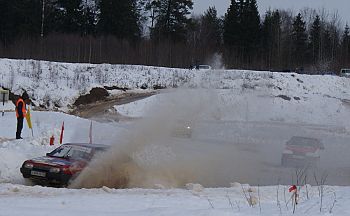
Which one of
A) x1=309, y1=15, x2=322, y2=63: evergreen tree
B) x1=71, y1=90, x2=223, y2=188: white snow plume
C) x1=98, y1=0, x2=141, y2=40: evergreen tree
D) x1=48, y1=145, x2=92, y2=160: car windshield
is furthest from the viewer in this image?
x1=309, y1=15, x2=322, y2=63: evergreen tree

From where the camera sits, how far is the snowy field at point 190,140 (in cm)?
960

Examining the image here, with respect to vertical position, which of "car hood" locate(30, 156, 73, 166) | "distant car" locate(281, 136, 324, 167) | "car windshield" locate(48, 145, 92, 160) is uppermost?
"car windshield" locate(48, 145, 92, 160)

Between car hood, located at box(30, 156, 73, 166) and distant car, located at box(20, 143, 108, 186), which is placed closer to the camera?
distant car, located at box(20, 143, 108, 186)

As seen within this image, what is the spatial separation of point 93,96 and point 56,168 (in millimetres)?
34149

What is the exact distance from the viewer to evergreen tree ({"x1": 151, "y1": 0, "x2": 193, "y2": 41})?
7350cm

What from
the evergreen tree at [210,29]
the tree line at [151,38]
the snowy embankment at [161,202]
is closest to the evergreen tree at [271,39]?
the tree line at [151,38]

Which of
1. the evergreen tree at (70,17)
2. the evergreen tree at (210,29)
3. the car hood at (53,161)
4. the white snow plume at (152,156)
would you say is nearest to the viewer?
the car hood at (53,161)

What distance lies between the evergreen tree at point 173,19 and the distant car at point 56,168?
197ft

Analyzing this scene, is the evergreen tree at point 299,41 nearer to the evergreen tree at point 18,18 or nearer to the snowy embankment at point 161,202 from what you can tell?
the evergreen tree at point 18,18

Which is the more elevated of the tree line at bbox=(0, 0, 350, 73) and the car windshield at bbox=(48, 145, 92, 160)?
the tree line at bbox=(0, 0, 350, 73)

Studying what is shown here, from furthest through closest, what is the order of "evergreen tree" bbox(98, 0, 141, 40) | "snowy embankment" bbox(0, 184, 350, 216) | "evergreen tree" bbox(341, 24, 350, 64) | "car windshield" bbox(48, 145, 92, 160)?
"evergreen tree" bbox(341, 24, 350, 64) < "evergreen tree" bbox(98, 0, 141, 40) < "car windshield" bbox(48, 145, 92, 160) < "snowy embankment" bbox(0, 184, 350, 216)

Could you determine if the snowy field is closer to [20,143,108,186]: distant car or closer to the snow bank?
the snow bank

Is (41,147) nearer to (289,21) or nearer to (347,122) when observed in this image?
(347,122)

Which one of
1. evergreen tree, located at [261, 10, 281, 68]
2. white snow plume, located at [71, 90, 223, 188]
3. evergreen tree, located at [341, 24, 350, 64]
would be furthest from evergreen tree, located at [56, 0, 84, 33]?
white snow plume, located at [71, 90, 223, 188]
